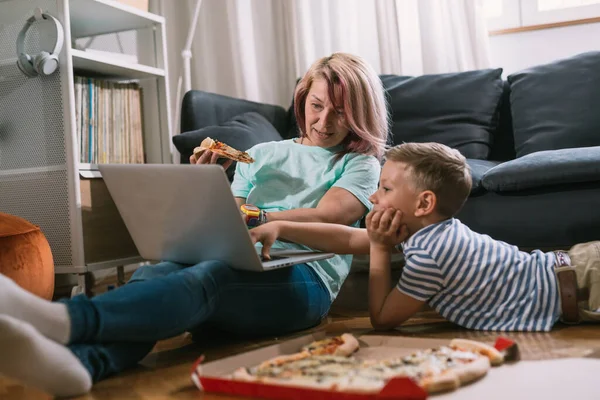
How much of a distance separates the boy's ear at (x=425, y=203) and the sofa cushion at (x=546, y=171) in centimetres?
52

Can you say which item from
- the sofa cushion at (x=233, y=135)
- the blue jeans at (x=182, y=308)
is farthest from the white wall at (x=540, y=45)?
the blue jeans at (x=182, y=308)

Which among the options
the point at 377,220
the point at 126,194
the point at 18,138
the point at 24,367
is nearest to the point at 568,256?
the point at 377,220

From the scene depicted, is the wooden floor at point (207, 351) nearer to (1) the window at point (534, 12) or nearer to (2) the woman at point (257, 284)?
(2) the woman at point (257, 284)

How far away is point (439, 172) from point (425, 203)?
8 cm

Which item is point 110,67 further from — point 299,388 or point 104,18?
point 299,388

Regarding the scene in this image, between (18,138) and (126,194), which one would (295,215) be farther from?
(18,138)

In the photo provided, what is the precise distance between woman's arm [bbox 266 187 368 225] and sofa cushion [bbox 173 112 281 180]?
661mm

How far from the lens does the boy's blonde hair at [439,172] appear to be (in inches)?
62.3

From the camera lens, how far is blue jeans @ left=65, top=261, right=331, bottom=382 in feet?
3.99

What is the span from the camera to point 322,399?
1.05m

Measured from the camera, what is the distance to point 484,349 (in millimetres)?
1294

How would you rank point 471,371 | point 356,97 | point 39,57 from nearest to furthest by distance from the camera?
point 471,371 < point 356,97 < point 39,57

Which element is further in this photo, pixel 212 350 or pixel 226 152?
pixel 226 152

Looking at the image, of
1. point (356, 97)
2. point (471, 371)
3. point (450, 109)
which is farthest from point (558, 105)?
point (471, 371)
